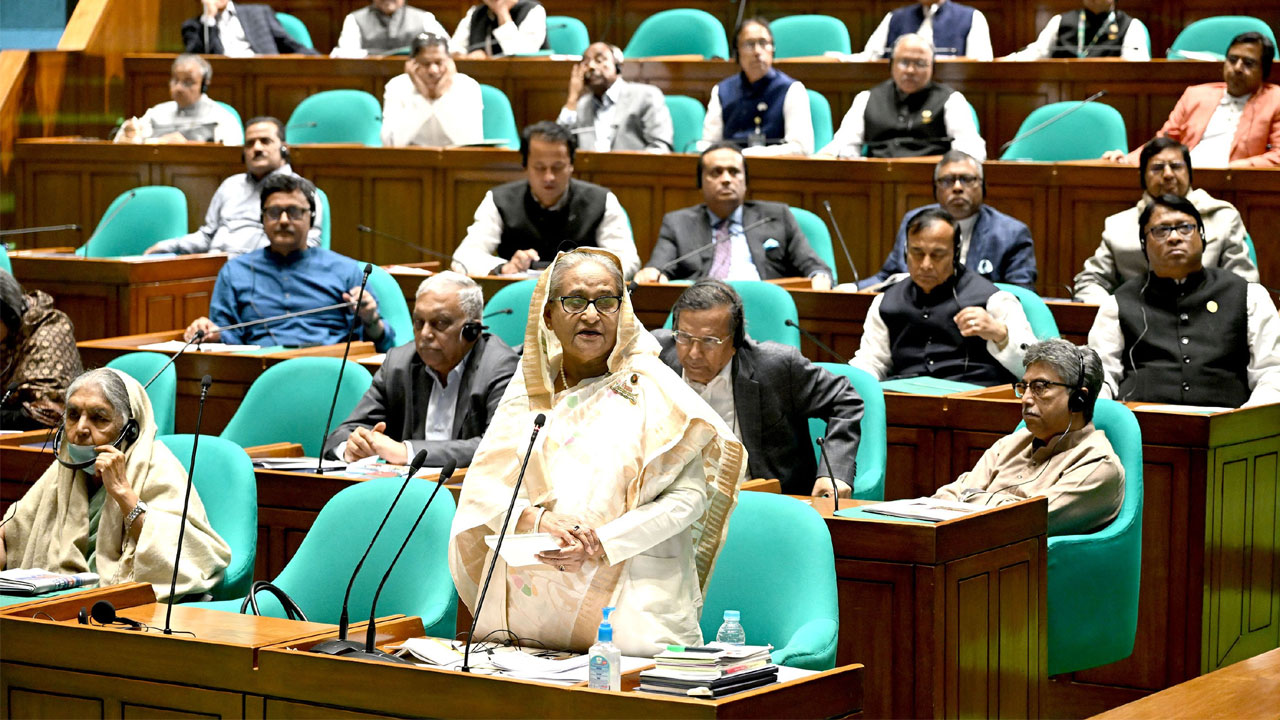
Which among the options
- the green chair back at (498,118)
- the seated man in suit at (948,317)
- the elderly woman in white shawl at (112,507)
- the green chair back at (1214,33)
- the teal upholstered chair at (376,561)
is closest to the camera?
the teal upholstered chair at (376,561)

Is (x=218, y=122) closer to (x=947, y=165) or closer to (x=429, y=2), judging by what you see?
(x=429, y=2)

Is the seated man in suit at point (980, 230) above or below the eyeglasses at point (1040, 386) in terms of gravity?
above

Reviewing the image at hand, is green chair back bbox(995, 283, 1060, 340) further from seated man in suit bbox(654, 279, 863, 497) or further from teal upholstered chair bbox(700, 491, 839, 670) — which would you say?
teal upholstered chair bbox(700, 491, 839, 670)

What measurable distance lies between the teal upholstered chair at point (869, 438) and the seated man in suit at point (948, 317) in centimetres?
56

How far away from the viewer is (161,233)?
644 centimetres

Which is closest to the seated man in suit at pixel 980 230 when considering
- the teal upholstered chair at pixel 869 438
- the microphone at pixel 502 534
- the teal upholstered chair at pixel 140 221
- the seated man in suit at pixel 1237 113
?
the seated man in suit at pixel 1237 113

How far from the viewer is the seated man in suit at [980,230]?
518 centimetres

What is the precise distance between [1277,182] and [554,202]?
7.58 ft

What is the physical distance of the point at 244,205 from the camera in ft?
20.6

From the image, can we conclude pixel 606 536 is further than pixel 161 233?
No

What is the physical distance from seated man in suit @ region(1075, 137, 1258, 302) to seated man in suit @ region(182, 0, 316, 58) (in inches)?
165

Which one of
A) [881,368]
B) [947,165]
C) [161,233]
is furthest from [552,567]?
[161,233]

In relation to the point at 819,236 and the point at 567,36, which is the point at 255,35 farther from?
the point at 819,236

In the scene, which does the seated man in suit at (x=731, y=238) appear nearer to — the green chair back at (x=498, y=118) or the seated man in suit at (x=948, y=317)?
the seated man in suit at (x=948, y=317)
